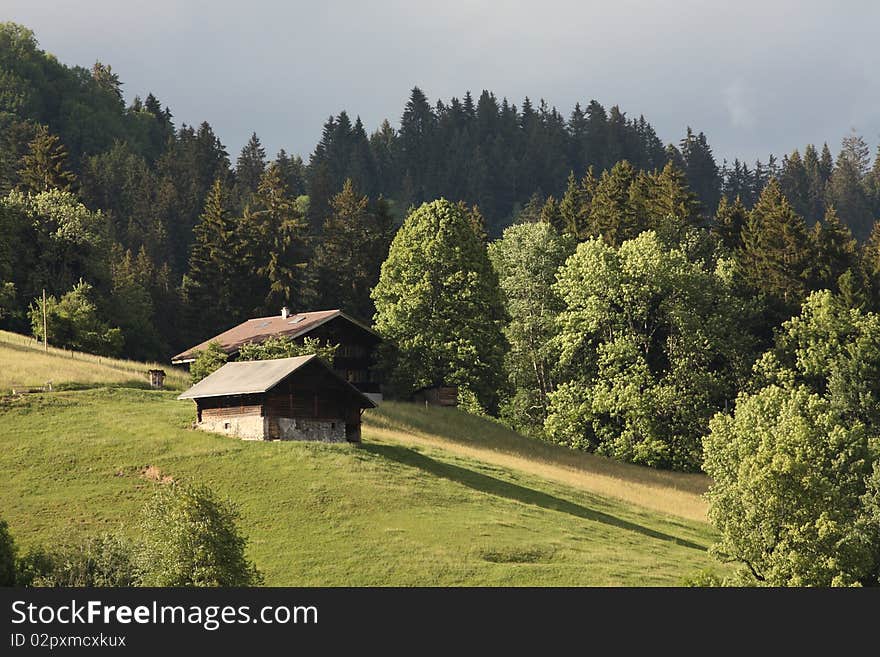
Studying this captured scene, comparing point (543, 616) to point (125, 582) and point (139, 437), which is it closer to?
point (125, 582)

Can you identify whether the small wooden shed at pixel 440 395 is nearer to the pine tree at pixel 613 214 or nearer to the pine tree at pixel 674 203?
A: the pine tree at pixel 674 203

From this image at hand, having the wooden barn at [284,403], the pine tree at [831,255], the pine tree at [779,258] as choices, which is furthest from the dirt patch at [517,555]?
the pine tree at [831,255]

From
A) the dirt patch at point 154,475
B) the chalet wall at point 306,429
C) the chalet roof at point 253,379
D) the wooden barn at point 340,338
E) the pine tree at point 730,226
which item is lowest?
the dirt patch at point 154,475

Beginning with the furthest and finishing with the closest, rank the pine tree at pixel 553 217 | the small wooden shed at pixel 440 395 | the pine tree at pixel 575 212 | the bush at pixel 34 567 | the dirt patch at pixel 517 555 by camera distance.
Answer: the pine tree at pixel 553 217
the pine tree at pixel 575 212
the small wooden shed at pixel 440 395
the dirt patch at pixel 517 555
the bush at pixel 34 567

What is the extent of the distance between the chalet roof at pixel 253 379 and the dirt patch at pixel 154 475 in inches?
292

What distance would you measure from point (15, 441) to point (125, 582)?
71.6ft

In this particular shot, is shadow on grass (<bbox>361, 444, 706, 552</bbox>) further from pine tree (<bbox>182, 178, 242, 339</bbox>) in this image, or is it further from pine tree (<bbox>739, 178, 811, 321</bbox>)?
pine tree (<bbox>182, 178, 242, 339</bbox>)

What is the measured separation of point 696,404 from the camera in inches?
3418

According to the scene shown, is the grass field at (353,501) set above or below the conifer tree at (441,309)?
below

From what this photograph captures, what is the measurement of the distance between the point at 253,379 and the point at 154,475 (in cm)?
988

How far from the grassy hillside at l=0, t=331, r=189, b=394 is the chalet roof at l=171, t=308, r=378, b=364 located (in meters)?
4.97

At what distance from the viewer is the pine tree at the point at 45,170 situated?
11712cm

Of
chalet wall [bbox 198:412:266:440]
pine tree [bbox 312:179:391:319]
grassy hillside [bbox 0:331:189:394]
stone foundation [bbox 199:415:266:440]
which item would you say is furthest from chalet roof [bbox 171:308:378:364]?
pine tree [bbox 312:179:391:319]

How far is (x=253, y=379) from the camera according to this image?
6203 cm
